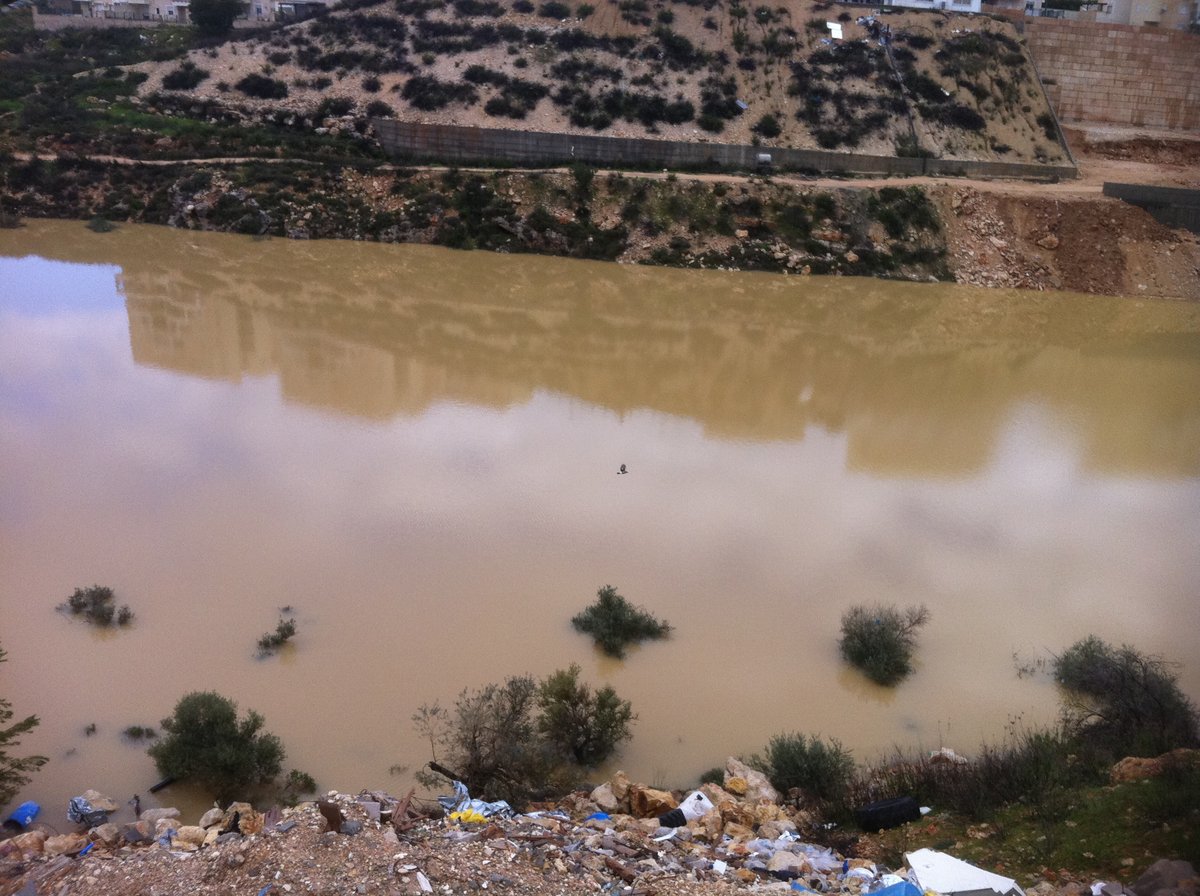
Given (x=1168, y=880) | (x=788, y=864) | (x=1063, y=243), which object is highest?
(x=1063, y=243)

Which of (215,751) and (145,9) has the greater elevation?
(145,9)

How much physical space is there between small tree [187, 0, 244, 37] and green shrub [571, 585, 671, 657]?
34986mm

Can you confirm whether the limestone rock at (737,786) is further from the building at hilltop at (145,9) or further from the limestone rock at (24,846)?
Result: the building at hilltop at (145,9)

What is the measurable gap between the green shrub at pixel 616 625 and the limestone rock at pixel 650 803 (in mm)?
2293

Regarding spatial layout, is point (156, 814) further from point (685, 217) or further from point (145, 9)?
point (145, 9)

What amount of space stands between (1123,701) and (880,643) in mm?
2010

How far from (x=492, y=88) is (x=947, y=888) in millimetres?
28821

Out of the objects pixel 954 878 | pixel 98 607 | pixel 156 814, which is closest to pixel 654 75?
pixel 98 607

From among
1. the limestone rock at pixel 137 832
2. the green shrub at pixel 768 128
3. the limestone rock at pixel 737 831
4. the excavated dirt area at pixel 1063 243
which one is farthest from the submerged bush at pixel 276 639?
the green shrub at pixel 768 128

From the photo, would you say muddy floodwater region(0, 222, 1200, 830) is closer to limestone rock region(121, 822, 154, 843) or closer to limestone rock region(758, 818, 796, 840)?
limestone rock region(121, 822, 154, 843)

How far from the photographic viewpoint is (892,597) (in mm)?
9891

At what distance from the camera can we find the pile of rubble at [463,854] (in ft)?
15.9

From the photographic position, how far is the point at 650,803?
6.37 metres

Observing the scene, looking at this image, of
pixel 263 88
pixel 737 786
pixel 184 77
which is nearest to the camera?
pixel 737 786
